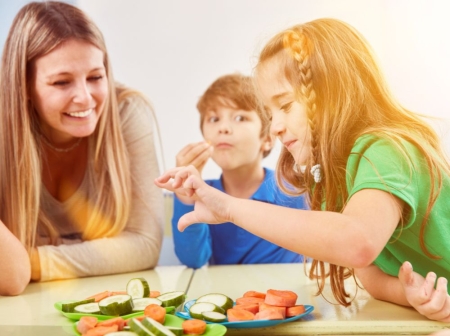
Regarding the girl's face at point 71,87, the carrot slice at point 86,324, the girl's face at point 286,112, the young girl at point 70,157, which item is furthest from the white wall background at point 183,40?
the carrot slice at point 86,324

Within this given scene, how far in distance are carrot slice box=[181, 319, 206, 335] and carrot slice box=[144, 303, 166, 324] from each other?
0.05 meters

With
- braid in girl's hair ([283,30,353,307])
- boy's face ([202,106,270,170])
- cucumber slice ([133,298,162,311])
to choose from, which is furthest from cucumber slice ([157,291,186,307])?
boy's face ([202,106,270,170])

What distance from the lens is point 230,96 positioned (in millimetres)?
1848

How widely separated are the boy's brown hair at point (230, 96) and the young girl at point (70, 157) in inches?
9.5

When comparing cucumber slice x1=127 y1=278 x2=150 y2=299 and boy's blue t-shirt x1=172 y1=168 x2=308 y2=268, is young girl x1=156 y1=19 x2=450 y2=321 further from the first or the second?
boy's blue t-shirt x1=172 y1=168 x2=308 y2=268

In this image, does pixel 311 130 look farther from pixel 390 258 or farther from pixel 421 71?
pixel 421 71

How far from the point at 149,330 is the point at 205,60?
1346mm

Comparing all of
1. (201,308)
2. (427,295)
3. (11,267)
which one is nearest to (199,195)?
(201,308)

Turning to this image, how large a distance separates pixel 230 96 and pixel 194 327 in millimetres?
1029

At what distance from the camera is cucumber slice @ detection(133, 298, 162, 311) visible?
107cm

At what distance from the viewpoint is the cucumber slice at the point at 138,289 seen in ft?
3.84

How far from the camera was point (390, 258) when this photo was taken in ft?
3.95

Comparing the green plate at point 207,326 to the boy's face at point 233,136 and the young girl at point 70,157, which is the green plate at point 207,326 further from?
the boy's face at point 233,136

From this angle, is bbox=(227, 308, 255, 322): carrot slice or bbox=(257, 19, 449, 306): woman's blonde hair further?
bbox=(257, 19, 449, 306): woman's blonde hair
